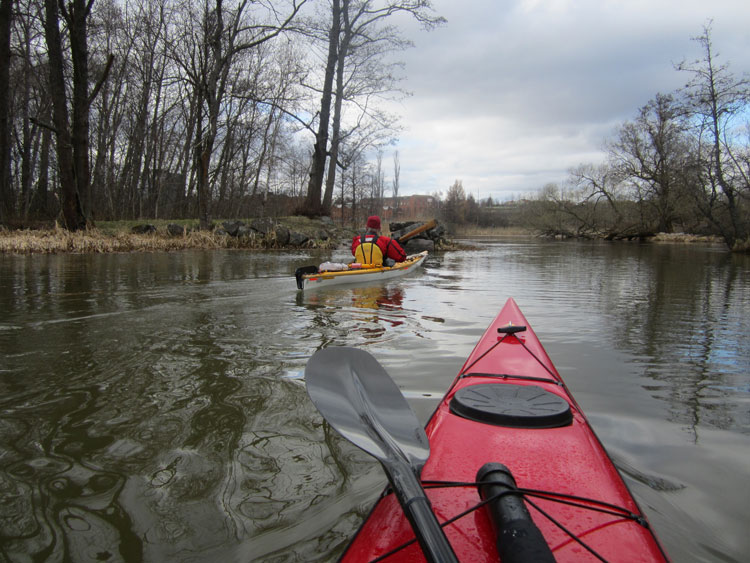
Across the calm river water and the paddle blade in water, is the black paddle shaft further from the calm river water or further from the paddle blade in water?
the calm river water

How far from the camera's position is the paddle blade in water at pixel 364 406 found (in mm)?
1435

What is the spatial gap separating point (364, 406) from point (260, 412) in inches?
44.2

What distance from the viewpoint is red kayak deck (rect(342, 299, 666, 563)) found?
1.13 m

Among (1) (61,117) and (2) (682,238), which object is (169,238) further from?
(2) (682,238)

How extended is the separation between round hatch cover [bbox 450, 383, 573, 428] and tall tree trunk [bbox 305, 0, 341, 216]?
17.6 meters

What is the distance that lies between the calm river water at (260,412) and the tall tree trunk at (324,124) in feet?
43.4

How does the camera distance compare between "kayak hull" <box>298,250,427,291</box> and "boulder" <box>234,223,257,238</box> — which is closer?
"kayak hull" <box>298,250,427,291</box>

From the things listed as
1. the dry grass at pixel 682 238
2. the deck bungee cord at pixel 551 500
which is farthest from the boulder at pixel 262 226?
the dry grass at pixel 682 238

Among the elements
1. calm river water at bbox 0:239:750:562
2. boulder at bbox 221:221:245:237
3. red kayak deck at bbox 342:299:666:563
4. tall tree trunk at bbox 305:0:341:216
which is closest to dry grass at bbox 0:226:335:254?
boulder at bbox 221:221:245:237

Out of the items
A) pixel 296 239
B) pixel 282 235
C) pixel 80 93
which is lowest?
pixel 296 239

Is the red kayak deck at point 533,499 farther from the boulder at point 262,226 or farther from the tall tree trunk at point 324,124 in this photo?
the tall tree trunk at point 324,124

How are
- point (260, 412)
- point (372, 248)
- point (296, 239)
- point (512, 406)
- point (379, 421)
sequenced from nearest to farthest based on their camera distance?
point (379, 421) → point (512, 406) → point (260, 412) → point (372, 248) → point (296, 239)

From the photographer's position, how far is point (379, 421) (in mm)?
1626

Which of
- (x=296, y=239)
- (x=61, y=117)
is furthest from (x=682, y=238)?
(x=61, y=117)
